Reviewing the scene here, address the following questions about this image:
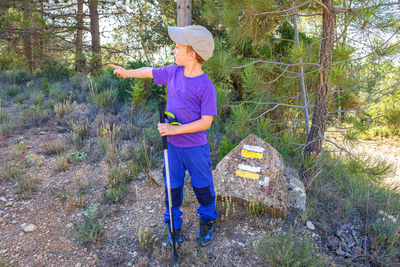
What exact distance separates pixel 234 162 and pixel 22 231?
Answer: 2.29 metres

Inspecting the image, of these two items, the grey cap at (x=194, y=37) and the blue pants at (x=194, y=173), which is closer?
the grey cap at (x=194, y=37)

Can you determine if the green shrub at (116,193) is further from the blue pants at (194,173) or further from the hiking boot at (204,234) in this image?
the hiking boot at (204,234)

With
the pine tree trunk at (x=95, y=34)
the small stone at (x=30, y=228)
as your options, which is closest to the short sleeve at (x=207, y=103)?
the small stone at (x=30, y=228)

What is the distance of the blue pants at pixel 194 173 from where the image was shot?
83.9 inches

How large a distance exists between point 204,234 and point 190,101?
1246mm

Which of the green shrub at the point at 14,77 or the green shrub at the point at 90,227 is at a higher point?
the green shrub at the point at 14,77

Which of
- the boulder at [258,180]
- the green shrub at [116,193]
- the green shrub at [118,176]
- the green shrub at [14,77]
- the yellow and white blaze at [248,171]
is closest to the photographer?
the boulder at [258,180]

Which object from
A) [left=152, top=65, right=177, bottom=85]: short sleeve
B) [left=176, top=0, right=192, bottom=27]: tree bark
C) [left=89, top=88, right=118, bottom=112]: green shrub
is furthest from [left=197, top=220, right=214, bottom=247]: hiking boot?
[left=89, top=88, right=118, bottom=112]: green shrub

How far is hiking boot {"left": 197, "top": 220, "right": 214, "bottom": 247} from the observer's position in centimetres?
235

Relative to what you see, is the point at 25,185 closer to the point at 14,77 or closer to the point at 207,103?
the point at 207,103

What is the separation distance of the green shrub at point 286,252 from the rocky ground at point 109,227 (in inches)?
5.1

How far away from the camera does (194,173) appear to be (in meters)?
2.18

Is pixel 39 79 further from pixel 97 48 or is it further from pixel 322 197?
pixel 322 197

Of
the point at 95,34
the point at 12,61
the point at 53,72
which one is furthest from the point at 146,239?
the point at 12,61
